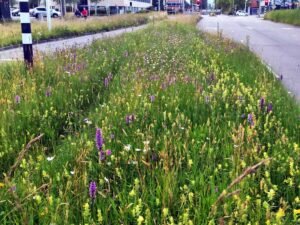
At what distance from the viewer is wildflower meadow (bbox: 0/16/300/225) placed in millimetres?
2133

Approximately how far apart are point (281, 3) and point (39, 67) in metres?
72.7

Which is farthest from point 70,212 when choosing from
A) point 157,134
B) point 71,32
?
point 71,32

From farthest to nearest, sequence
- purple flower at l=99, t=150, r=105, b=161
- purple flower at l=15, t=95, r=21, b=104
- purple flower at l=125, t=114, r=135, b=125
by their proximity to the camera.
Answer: purple flower at l=15, t=95, r=21, b=104, purple flower at l=125, t=114, r=135, b=125, purple flower at l=99, t=150, r=105, b=161

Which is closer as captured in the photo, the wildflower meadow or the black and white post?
the wildflower meadow

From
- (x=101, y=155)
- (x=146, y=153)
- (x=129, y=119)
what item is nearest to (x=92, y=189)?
(x=101, y=155)

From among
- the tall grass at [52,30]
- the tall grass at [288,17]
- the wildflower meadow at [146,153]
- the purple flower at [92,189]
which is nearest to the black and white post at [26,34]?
the wildflower meadow at [146,153]

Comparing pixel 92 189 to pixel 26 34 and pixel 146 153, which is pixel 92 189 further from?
pixel 26 34

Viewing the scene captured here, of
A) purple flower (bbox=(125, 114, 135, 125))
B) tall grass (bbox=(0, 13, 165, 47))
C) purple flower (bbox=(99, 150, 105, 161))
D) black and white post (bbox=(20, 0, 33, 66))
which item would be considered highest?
black and white post (bbox=(20, 0, 33, 66))

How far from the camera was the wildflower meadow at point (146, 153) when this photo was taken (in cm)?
213

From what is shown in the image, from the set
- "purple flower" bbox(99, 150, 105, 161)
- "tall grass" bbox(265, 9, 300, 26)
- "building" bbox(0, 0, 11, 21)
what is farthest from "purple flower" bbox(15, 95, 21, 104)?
"building" bbox(0, 0, 11, 21)

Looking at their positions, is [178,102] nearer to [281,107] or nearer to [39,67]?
[281,107]

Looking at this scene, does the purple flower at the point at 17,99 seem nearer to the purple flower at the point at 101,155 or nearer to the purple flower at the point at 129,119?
the purple flower at the point at 129,119

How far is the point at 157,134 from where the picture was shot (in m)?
3.25

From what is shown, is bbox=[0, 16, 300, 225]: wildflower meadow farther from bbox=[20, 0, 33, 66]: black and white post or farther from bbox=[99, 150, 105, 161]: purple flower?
bbox=[20, 0, 33, 66]: black and white post
